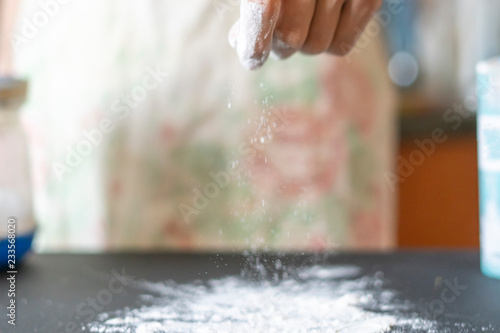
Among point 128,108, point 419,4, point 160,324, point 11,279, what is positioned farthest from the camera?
point 419,4

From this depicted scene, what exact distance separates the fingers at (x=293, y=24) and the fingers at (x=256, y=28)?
31 mm

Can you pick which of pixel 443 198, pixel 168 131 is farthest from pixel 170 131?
pixel 443 198

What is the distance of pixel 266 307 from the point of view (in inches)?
27.7

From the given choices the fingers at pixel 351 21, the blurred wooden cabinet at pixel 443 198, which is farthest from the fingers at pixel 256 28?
the blurred wooden cabinet at pixel 443 198

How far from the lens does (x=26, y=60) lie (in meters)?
1.11

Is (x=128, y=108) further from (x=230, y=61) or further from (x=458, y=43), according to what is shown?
(x=458, y=43)

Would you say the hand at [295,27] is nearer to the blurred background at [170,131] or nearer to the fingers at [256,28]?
the fingers at [256,28]

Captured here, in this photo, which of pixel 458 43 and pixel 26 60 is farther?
pixel 458 43

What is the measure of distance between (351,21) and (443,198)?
3.89ft

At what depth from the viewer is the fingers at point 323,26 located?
27.8 inches

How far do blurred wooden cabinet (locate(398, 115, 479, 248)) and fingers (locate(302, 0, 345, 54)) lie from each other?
3.78 feet

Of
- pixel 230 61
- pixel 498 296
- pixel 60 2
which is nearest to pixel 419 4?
pixel 230 61

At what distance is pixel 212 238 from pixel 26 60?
45cm

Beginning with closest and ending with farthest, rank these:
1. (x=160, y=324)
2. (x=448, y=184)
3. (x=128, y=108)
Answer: (x=160, y=324)
(x=128, y=108)
(x=448, y=184)
